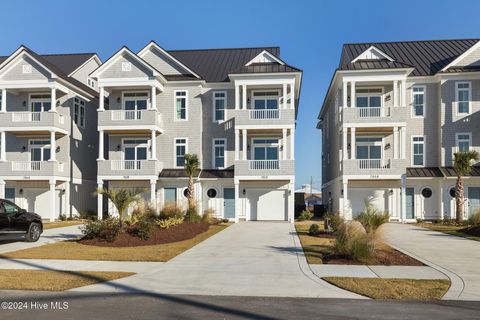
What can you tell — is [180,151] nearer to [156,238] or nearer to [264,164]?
[264,164]

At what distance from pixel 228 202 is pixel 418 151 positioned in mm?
13594

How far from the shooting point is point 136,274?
9562 millimetres

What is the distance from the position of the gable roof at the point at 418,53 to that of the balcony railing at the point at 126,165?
1542 cm

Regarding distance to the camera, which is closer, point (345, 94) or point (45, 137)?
point (345, 94)

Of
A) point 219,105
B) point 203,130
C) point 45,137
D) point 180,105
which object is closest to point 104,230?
point 203,130

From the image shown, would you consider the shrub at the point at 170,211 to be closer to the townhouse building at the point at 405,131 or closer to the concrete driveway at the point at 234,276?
the concrete driveway at the point at 234,276

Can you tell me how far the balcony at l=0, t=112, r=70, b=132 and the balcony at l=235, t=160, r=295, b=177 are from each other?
12.9 metres

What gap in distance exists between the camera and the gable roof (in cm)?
2882

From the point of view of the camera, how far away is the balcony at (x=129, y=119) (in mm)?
Result: 28453

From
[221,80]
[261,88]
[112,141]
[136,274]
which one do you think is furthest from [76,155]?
[136,274]

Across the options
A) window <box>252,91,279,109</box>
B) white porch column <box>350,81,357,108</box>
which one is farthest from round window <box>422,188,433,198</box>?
window <box>252,91,279,109</box>

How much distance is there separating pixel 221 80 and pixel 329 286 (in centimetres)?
2356

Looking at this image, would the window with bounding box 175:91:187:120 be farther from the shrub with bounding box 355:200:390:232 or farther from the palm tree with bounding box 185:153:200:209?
the shrub with bounding box 355:200:390:232

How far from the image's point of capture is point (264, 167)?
2761cm
